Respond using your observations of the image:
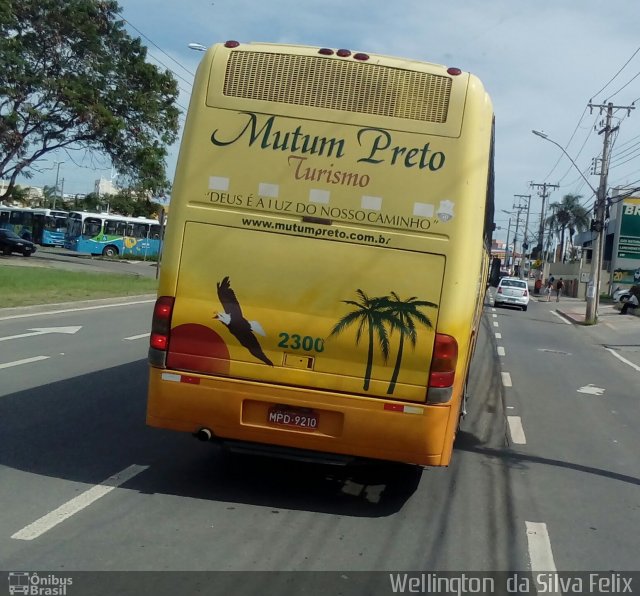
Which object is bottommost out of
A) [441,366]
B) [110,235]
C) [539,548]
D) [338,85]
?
[539,548]

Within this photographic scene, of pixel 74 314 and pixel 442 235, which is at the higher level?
pixel 442 235

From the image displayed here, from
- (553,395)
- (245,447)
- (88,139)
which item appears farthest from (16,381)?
(88,139)

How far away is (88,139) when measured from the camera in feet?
126

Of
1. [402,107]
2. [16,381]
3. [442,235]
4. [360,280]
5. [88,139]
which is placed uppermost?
[88,139]

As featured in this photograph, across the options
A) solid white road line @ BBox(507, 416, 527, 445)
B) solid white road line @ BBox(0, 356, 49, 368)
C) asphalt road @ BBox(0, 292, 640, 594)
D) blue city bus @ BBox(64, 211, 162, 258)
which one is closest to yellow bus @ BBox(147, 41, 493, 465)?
asphalt road @ BBox(0, 292, 640, 594)

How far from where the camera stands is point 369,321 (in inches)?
240

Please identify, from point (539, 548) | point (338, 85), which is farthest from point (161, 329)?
point (539, 548)

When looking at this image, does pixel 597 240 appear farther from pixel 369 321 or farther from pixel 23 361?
pixel 369 321

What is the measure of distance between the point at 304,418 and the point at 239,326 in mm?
828

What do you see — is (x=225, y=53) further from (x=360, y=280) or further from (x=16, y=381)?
(x=16, y=381)

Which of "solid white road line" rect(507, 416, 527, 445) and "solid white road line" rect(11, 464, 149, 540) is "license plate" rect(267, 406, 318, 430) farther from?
"solid white road line" rect(507, 416, 527, 445)

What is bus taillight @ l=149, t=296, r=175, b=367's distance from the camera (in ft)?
20.5

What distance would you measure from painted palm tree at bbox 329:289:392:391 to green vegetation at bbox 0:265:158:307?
14958 mm

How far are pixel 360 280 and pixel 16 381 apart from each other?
632 cm
